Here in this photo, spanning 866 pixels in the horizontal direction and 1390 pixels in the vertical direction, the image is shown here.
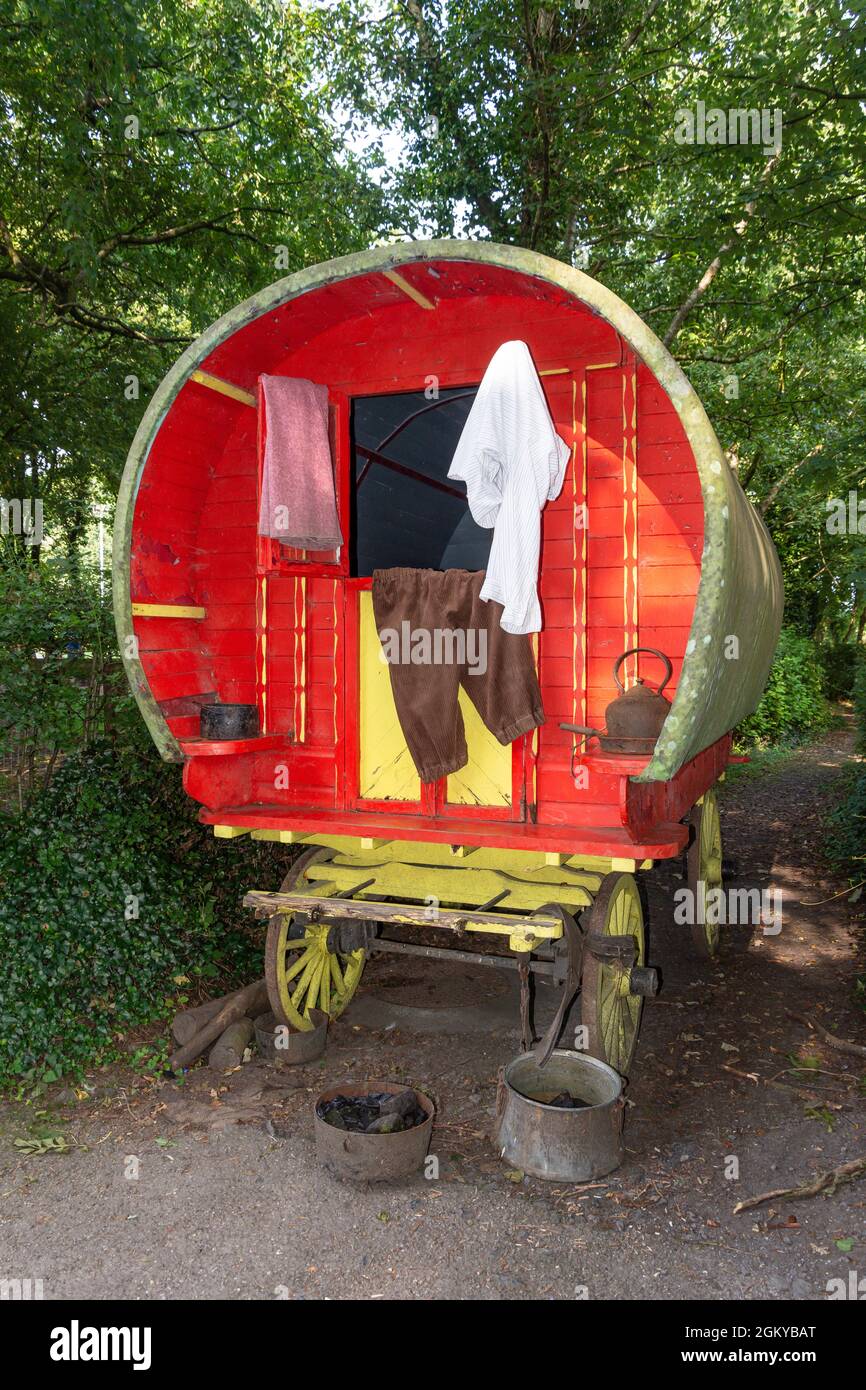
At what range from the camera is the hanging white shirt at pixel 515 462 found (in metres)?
3.80

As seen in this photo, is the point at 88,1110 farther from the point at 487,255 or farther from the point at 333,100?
the point at 333,100

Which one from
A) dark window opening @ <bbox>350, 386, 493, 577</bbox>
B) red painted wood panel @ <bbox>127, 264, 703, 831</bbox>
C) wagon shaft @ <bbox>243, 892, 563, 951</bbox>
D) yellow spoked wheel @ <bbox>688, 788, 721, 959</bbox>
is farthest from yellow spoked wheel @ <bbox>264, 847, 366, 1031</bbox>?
yellow spoked wheel @ <bbox>688, 788, 721, 959</bbox>

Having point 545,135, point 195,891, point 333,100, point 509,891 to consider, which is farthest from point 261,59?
point 509,891

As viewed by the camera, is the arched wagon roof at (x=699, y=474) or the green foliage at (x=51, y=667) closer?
the arched wagon roof at (x=699, y=474)

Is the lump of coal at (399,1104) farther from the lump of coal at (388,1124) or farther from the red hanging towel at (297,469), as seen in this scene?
the red hanging towel at (297,469)

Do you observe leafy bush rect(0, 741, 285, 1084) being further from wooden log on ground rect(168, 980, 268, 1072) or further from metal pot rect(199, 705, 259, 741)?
metal pot rect(199, 705, 259, 741)

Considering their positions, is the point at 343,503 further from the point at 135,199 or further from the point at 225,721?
the point at 135,199

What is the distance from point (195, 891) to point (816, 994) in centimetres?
428

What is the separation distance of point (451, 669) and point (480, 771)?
1.88ft

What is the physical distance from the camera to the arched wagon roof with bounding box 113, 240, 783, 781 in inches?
125

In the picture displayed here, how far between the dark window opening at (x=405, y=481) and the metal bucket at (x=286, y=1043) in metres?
2.56

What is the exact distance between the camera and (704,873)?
6.36 m

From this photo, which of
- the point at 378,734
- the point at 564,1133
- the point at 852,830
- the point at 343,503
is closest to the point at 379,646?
the point at 378,734

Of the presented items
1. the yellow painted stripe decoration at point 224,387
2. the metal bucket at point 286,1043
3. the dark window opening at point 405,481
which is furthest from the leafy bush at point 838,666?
the yellow painted stripe decoration at point 224,387
